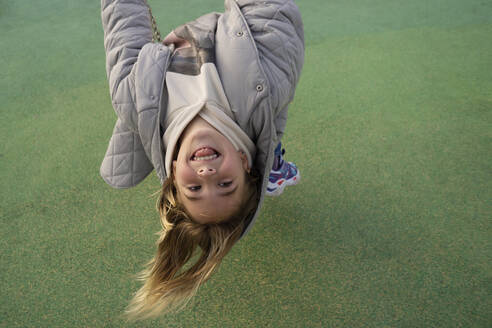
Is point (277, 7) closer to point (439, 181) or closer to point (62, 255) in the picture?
point (439, 181)

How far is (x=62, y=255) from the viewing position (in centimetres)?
136

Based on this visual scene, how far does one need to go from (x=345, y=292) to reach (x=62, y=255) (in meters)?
1.02

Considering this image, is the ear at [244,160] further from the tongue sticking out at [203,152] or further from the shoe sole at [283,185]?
the shoe sole at [283,185]

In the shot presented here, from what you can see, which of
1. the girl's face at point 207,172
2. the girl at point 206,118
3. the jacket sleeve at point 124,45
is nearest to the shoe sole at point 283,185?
the girl at point 206,118

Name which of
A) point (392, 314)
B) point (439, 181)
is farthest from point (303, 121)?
point (392, 314)

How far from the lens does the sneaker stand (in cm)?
137

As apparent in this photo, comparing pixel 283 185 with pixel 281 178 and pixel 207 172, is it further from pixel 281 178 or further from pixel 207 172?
pixel 207 172

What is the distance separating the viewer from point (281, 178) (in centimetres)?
139

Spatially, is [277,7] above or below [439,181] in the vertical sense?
above

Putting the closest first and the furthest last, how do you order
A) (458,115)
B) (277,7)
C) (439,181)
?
1. (277,7)
2. (439,181)
3. (458,115)

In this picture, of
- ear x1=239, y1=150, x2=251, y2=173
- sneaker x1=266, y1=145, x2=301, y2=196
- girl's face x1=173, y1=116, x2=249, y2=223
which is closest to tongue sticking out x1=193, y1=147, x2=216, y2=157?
girl's face x1=173, y1=116, x2=249, y2=223

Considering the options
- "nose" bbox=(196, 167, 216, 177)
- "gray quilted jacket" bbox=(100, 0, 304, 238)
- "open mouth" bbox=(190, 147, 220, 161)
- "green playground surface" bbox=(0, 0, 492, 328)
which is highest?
"gray quilted jacket" bbox=(100, 0, 304, 238)

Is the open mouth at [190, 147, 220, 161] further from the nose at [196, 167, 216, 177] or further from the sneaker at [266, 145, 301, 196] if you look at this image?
the sneaker at [266, 145, 301, 196]

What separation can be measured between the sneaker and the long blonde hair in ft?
0.82
